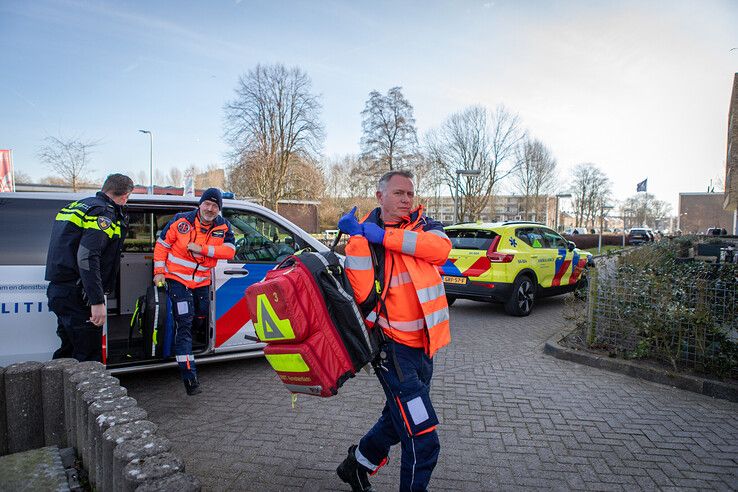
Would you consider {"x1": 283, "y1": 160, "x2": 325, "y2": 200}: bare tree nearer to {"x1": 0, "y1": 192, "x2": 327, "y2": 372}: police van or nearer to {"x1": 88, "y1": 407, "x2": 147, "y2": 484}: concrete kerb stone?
{"x1": 0, "y1": 192, "x2": 327, "y2": 372}: police van

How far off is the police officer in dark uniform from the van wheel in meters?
6.62

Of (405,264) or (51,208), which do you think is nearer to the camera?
(405,264)

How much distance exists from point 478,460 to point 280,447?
1421 mm

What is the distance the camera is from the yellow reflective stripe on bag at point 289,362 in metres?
2.24

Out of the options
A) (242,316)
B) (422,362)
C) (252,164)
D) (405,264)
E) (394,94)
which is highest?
(394,94)

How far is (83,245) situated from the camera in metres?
3.57

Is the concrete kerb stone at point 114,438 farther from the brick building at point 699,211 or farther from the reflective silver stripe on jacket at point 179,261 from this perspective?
the brick building at point 699,211

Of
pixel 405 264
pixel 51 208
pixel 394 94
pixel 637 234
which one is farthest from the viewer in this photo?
pixel 637 234

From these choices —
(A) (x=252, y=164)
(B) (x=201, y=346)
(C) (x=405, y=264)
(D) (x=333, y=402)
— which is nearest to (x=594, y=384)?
(D) (x=333, y=402)

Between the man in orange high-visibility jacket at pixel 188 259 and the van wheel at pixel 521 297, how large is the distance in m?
5.57

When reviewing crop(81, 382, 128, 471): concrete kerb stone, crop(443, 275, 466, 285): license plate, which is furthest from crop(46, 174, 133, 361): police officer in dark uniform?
crop(443, 275, 466, 285): license plate

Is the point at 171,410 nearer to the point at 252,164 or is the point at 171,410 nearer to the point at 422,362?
the point at 422,362

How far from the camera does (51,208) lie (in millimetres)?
Answer: 4195

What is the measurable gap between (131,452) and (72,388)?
1144 millimetres
